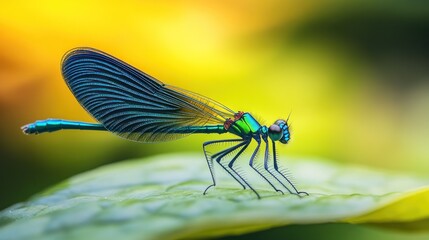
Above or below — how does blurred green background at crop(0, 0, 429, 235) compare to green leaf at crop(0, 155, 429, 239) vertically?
above

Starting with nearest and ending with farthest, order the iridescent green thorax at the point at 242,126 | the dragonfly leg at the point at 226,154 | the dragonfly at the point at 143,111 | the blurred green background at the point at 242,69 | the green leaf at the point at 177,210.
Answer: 1. the green leaf at the point at 177,210
2. the dragonfly leg at the point at 226,154
3. the dragonfly at the point at 143,111
4. the iridescent green thorax at the point at 242,126
5. the blurred green background at the point at 242,69

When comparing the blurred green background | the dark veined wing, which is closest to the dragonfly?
the dark veined wing

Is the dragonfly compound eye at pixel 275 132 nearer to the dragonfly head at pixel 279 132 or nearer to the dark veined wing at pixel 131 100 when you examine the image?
the dragonfly head at pixel 279 132

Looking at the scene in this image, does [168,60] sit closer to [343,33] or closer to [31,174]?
[31,174]

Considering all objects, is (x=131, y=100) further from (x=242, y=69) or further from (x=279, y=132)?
(x=242, y=69)

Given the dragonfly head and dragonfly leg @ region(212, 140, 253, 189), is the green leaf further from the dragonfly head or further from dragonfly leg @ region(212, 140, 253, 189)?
the dragonfly head

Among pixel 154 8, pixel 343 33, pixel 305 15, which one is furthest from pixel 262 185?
pixel 343 33

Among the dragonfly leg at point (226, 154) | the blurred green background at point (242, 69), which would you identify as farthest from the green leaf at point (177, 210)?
the blurred green background at point (242, 69)

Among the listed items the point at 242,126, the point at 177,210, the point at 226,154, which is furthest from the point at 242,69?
the point at 177,210
